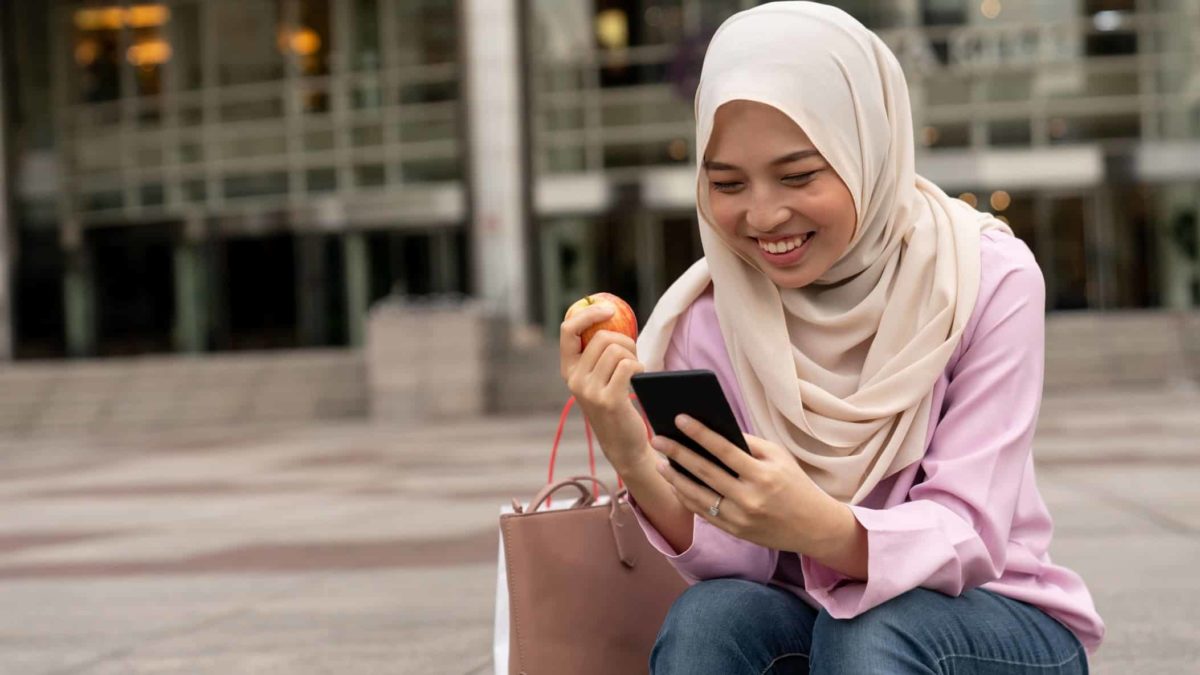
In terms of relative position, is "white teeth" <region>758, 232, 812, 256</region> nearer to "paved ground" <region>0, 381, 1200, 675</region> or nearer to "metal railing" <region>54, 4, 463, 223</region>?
"paved ground" <region>0, 381, 1200, 675</region>

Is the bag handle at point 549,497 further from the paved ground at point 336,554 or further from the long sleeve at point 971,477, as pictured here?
the paved ground at point 336,554

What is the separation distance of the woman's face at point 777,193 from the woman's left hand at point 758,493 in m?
0.35

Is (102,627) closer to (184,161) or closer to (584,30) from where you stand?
(584,30)

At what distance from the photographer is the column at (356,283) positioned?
2955 cm

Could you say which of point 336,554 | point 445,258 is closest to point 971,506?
point 336,554

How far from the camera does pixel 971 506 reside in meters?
2.14

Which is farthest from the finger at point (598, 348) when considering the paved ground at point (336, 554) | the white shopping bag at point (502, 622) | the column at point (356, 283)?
the column at point (356, 283)

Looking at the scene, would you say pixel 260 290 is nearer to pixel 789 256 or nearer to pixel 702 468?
pixel 789 256

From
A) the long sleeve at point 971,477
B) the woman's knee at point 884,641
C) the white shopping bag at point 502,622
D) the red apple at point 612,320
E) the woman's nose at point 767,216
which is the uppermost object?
the woman's nose at point 767,216

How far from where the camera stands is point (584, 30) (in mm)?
28172

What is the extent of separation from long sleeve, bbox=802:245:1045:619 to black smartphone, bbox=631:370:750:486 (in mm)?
275

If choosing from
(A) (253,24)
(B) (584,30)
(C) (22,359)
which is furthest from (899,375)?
(C) (22,359)

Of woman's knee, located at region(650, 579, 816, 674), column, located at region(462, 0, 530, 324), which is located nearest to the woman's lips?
woman's knee, located at region(650, 579, 816, 674)

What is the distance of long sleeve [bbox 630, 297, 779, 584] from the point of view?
235cm
